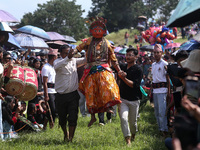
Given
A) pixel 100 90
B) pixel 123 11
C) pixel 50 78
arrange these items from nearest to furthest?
pixel 100 90, pixel 50 78, pixel 123 11

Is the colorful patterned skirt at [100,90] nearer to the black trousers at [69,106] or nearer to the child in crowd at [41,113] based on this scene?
the black trousers at [69,106]

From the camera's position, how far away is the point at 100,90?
20.7 ft

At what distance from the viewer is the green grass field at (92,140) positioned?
248 inches

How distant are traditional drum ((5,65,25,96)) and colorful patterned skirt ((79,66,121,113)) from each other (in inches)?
56.7

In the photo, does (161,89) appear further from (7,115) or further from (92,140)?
(7,115)

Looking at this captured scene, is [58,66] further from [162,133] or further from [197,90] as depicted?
[197,90]

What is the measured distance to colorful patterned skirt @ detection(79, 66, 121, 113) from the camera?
6254 millimetres

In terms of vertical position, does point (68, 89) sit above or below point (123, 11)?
below

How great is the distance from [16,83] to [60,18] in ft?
146

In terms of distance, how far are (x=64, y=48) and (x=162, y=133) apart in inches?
125

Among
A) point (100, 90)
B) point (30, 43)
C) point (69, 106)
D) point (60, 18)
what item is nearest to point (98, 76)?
point (100, 90)

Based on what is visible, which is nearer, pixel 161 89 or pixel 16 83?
pixel 16 83

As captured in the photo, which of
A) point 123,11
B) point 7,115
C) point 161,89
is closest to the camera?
point 7,115

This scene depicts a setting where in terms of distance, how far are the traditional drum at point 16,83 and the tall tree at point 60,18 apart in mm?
42264
